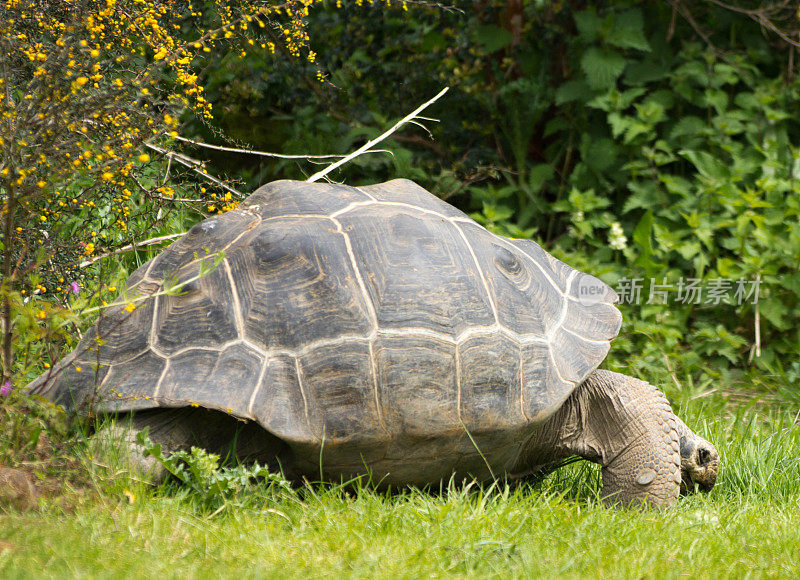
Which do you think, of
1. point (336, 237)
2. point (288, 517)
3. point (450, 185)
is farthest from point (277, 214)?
point (450, 185)

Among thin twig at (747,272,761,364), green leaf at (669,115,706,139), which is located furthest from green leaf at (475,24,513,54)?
thin twig at (747,272,761,364)

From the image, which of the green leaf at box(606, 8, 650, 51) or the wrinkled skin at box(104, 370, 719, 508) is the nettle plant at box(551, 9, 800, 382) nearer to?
the green leaf at box(606, 8, 650, 51)

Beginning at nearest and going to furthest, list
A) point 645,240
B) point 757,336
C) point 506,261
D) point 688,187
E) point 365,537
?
1. point 365,537
2. point 506,261
3. point 757,336
4. point 645,240
5. point 688,187

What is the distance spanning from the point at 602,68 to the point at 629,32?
13.4 inches

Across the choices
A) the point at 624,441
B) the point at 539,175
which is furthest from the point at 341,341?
the point at 539,175

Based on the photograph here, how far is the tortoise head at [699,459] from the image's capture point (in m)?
3.54

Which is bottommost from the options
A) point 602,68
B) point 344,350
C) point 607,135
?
point 344,350

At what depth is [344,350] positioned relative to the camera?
9.35 feet

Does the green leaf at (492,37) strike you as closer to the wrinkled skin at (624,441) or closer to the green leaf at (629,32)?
the green leaf at (629,32)

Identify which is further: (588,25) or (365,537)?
(588,25)

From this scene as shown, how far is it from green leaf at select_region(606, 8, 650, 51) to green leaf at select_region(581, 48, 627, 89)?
0.11m

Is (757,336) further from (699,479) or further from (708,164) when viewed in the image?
(699,479)

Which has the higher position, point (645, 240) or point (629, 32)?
point (629, 32)

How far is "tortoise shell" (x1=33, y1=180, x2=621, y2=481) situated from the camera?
281cm
